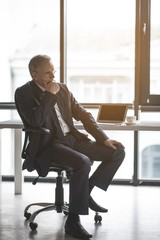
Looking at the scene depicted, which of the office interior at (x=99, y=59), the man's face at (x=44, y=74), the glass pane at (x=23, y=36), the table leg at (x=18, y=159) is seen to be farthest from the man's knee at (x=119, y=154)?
the glass pane at (x=23, y=36)

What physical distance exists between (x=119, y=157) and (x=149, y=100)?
158 centimetres

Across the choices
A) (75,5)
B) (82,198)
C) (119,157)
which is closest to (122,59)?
(75,5)

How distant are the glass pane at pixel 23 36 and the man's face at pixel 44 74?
1.57 metres

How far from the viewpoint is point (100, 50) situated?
198 inches

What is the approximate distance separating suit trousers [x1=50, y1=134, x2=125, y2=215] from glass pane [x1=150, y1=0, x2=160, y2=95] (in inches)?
62.1

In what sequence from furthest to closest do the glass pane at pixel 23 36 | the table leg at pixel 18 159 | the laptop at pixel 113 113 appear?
the glass pane at pixel 23 36 < the table leg at pixel 18 159 < the laptop at pixel 113 113

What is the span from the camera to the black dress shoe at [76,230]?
3074 millimetres

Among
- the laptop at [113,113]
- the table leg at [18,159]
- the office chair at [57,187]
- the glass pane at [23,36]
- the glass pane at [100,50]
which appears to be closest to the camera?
the office chair at [57,187]

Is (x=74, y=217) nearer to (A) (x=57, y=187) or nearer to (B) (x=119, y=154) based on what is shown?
(A) (x=57, y=187)

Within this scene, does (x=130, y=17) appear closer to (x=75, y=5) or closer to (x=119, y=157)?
(x=75, y=5)

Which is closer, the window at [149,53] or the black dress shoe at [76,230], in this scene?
the black dress shoe at [76,230]

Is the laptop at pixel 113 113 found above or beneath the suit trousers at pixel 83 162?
above

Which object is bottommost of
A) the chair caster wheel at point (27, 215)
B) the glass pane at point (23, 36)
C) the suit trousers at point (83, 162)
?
the chair caster wheel at point (27, 215)

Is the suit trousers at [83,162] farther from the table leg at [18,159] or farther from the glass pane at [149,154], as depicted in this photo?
the glass pane at [149,154]
